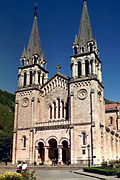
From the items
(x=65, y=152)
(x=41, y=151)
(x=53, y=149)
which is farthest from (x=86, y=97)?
(x=41, y=151)

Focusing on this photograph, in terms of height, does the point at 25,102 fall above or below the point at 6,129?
above

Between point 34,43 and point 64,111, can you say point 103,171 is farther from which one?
point 34,43

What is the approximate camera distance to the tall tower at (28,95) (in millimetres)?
48500

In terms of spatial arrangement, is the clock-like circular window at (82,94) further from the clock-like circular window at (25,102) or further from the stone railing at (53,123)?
the clock-like circular window at (25,102)

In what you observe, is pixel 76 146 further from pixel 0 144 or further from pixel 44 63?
pixel 0 144

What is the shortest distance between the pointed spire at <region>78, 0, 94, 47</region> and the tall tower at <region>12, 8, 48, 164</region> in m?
10.5

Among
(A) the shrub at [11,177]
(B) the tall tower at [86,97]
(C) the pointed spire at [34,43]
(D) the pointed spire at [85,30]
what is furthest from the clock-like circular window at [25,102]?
(A) the shrub at [11,177]

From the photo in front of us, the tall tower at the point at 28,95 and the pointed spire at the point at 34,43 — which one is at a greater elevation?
the pointed spire at the point at 34,43

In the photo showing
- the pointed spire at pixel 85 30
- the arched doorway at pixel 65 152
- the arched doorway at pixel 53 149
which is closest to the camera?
the arched doorway at pixel 65 152

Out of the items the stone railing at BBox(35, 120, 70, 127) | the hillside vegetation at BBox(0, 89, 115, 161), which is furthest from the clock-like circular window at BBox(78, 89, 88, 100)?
the hillside vegetation at BBox(0, 89, 115, 161)

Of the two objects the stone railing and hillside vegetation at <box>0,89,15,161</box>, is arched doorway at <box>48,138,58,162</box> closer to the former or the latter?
the stone railing

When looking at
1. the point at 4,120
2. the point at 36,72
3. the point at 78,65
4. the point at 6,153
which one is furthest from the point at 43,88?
the point at 4,120

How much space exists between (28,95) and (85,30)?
19.2 metres

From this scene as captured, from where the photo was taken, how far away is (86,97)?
151 ft
